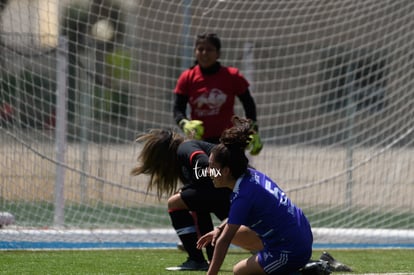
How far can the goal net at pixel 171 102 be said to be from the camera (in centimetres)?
931

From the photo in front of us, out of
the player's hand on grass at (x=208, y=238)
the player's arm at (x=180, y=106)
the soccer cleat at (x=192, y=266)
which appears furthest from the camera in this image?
the player's arm at (x=180, y=106)

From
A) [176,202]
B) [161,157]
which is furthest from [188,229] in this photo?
[161,157]

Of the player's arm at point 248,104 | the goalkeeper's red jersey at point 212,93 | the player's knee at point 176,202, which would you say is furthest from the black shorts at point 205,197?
the player's arm at point 248,104

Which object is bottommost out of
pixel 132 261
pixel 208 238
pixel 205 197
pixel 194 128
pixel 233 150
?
pixel 132 261

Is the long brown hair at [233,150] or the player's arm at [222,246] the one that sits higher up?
the long brown hair at [233,150]

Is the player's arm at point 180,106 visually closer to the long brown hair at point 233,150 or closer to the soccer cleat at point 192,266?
the soccer cleat at point 192,266

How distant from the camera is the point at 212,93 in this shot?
824 cm

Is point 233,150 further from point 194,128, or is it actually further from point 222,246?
point 194,128

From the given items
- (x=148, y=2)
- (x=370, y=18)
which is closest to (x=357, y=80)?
(x=370, y=18)

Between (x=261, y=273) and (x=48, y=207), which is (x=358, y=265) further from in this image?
(x=48, y=207)

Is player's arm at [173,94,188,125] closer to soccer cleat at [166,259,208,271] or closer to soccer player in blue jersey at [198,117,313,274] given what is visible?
soccer cleat at [166,259,208,271]

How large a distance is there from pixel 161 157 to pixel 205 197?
44cm

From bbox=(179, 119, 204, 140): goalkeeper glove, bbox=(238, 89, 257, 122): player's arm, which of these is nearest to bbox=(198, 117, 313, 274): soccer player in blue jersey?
bbox=(179, 119, 204, 140): goalkeeper glove

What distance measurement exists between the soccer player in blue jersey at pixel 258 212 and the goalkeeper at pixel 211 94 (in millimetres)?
2462
